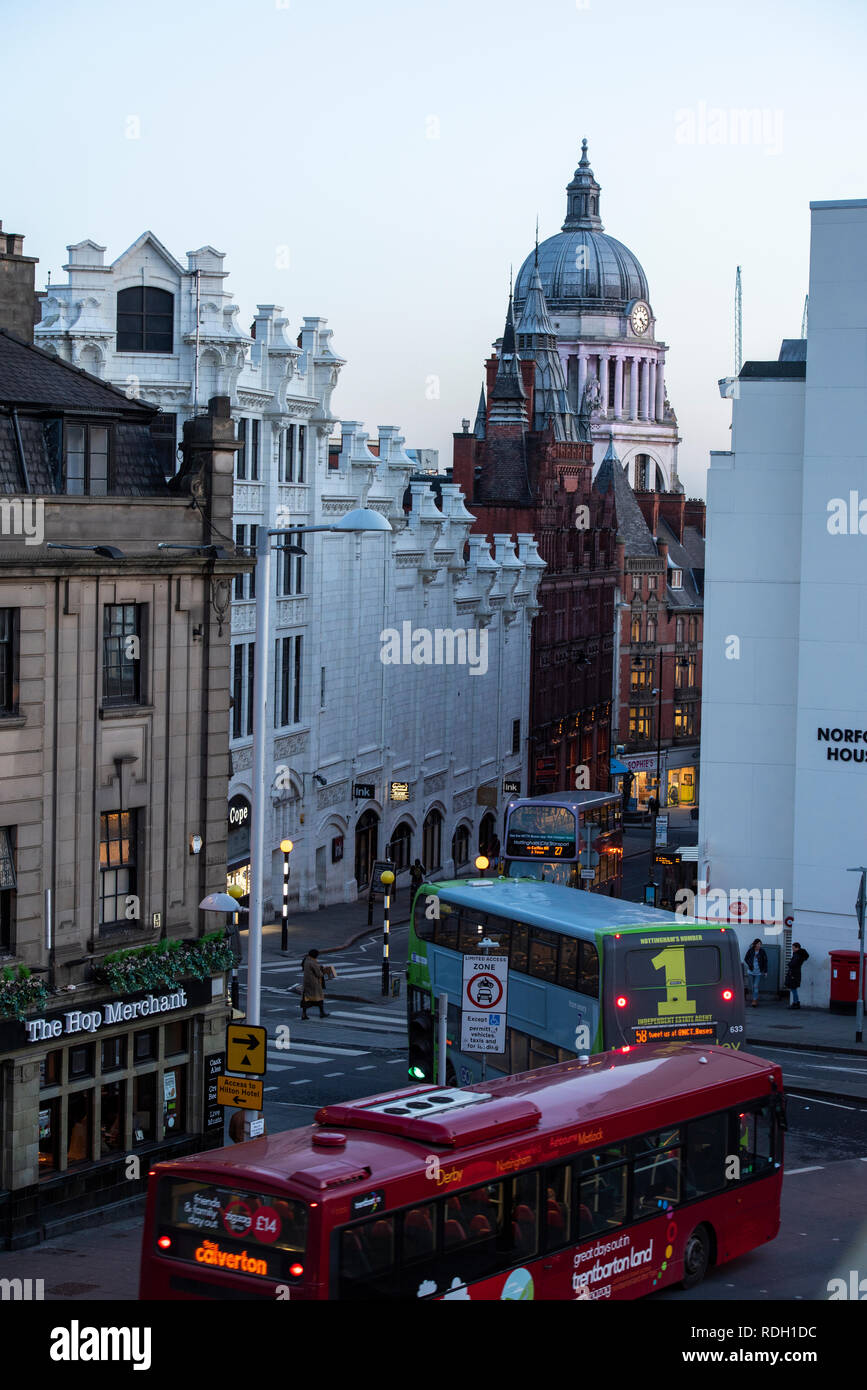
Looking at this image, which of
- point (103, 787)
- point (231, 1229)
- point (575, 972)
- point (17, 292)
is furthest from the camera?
point (575, 972)

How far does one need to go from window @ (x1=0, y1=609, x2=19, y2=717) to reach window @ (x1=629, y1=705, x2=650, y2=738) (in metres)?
87.0

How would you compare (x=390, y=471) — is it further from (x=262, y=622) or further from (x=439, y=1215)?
(x=439, y=1215)

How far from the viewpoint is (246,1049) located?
70.5ft

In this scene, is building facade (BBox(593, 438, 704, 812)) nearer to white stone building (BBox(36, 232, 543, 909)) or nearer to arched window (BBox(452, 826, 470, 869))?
arched window (BBox(452, 826, 470, 869))

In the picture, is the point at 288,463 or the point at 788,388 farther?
the point at 288,463

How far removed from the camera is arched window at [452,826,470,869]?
73.5m

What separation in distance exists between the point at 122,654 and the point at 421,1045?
1063cm

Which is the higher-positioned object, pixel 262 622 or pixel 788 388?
pixel 788 388

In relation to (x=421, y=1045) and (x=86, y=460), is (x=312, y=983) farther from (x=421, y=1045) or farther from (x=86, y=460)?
(x=86, y=460)

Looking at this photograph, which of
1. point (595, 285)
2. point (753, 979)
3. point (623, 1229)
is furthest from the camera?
point (595, 285)

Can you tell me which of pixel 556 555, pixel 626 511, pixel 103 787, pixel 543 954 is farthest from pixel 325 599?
pixel 626 511

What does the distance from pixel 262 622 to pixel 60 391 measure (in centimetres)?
536
